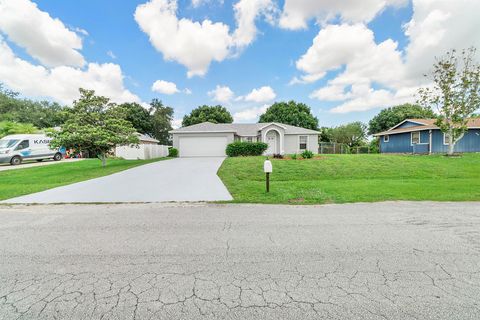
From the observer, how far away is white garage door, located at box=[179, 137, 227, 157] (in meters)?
22.5

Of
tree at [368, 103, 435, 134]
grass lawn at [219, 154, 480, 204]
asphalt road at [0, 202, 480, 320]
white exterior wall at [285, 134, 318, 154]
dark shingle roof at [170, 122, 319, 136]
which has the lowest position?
asphalt road at [0, 202, 480, 320]

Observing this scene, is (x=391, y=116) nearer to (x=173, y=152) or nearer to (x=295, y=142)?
(x=295, y=142)

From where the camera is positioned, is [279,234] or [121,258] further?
[279,234]

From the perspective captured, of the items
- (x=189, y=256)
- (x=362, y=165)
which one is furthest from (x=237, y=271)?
(x=362, y=165)

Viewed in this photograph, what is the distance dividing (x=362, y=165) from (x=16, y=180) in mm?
17963

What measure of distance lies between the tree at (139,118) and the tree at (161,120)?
1.74 m

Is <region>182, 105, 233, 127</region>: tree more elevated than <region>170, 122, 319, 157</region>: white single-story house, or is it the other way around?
<region>182, 105, 233, 127</region>: tree

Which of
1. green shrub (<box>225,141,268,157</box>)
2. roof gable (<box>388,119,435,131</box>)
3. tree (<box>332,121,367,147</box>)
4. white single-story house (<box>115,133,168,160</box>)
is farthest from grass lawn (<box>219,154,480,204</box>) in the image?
tree (<box>332,121,367,147</box>)

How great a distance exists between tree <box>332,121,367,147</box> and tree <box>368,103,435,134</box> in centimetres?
299

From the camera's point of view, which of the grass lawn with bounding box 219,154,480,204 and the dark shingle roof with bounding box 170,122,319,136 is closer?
the grass lawn with bounding box 219,154,480,204

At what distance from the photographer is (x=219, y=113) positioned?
39.5 metres

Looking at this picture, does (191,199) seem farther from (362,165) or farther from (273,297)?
(362,165)

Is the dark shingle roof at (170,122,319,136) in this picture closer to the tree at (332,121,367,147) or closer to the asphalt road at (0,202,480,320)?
the tree at (332,121,367,147)

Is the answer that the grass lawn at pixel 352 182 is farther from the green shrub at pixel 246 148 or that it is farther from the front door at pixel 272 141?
the front door at pixel 272 141
